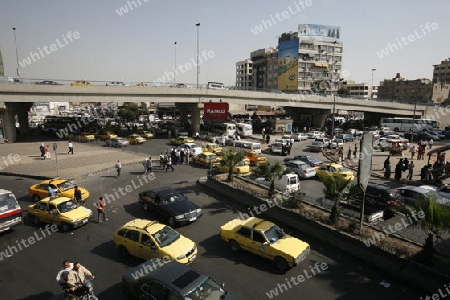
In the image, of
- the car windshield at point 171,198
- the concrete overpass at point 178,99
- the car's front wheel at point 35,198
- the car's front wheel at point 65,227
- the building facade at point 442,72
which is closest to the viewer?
the car's front wheel at point 65,227

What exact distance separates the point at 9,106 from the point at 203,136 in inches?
1003

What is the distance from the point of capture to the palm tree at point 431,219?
9.56 m

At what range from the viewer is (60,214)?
1405cm

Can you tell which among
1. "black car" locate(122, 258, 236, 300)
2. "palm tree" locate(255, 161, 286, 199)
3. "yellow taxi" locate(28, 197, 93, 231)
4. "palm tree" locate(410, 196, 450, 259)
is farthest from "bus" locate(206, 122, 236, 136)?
"black car" locate(122, 258, 236, 300)

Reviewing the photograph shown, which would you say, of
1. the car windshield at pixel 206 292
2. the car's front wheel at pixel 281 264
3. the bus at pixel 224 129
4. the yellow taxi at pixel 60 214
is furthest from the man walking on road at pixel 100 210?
the bus at pixel 224 129

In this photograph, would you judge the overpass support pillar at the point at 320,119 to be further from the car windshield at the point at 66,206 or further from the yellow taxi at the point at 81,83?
the car windshield at the point at 66,206

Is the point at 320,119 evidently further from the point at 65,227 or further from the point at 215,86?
the point at 65,227

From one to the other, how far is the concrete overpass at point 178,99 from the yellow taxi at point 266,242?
34857mm

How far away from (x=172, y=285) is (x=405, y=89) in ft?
407

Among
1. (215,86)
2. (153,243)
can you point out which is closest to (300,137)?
(215,86)

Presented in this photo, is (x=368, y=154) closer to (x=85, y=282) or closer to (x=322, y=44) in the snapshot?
(x=85, y=282)

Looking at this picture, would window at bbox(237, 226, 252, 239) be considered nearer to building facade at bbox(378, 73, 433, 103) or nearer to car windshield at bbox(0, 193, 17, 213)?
car windshield at bbox(0, 193, 17, 213)

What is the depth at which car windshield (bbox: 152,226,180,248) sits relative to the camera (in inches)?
439

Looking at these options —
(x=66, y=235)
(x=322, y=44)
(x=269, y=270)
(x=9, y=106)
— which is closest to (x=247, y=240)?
(x=269, y=270)
